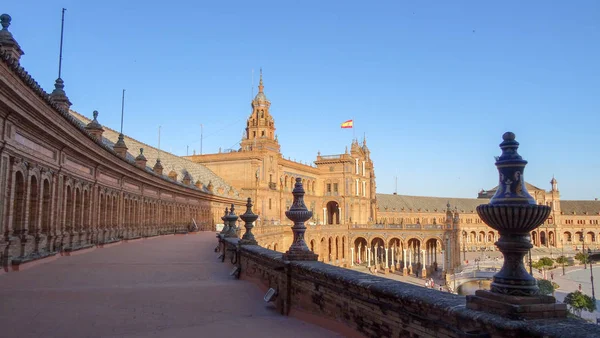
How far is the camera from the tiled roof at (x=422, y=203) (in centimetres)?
10806

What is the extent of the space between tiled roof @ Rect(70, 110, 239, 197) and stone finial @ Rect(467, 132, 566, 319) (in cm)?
3021

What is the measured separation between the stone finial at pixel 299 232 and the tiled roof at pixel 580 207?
122m

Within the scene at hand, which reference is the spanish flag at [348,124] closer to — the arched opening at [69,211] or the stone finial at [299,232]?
the arched opening at [69,211]

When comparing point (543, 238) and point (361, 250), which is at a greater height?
point (543, 238)

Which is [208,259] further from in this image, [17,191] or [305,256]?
[305,256]

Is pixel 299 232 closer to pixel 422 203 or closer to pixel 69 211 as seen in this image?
pixel 69 211

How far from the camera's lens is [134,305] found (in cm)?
838

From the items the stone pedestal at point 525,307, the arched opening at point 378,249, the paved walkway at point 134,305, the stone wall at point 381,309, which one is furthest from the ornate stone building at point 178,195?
the stone pedestal at point 525,307

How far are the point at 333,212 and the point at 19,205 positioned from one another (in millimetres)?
69799

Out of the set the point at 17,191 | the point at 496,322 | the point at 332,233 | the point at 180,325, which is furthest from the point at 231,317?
the point at 332,233

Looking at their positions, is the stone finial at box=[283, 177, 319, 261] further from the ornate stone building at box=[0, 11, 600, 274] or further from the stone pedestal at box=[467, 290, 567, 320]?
the ornate stone building at box=[0, 11, 600, 274]

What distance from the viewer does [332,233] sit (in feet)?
226

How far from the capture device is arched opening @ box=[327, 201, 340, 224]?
80125 millimetres

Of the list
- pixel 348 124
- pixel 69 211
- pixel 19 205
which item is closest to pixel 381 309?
pixel 19 205
